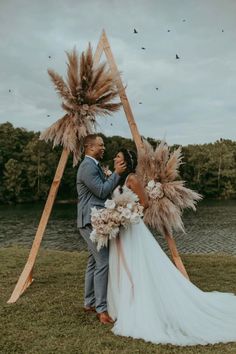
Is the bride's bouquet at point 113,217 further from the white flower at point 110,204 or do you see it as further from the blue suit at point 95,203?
the blue suit at point 95,203

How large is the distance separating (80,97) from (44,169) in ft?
227

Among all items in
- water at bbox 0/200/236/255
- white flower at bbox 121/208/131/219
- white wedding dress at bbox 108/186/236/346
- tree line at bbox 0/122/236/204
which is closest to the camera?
white wedding dress at bbox 108/186/236/346

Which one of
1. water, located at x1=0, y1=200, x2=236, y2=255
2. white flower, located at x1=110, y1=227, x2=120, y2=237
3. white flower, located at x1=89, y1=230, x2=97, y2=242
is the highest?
white flower, located at x1=110, y1=227, x2=120, y2=237

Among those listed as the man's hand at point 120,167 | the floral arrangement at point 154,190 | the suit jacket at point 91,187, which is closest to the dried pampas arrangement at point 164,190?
the floral arrangement at point 154,190

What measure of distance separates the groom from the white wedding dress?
0.45 feet

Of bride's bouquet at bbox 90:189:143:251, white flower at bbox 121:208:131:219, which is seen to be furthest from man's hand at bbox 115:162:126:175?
white flower at bbox 121:208:131:219

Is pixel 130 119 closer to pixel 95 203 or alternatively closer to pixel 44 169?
pixel 95 203

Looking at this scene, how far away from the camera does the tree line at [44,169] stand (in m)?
74.5

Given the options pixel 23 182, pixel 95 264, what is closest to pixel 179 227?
pixel 95 264

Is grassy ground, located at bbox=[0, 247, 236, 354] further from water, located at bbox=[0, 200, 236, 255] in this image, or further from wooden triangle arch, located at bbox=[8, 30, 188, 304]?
water, located at bbox=[0, 200, 236, 255]

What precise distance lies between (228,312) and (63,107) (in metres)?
4.31

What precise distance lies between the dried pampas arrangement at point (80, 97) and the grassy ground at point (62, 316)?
8.10ft

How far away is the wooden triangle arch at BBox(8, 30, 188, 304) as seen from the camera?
8227 mm

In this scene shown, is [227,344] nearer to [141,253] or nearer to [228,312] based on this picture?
[228,312]
